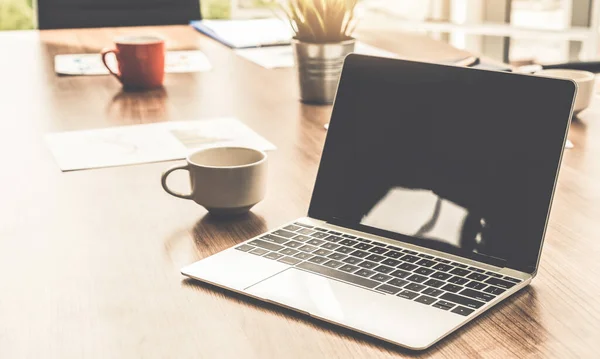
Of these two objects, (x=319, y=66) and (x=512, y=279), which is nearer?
(x=512, y=279)

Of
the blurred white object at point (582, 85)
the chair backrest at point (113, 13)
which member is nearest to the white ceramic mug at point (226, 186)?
the blurred white object at point (582, 85)

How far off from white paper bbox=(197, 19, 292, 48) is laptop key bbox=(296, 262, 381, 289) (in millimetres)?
1281

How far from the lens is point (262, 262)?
77 centimetres

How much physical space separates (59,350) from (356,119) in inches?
16.3

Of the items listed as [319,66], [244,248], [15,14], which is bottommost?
[15,14]

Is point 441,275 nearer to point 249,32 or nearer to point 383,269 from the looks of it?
point 383,269

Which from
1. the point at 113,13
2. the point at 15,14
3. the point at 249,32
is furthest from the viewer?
the point at 15,14

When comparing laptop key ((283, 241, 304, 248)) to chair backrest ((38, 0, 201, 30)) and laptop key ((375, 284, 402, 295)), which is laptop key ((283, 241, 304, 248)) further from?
chair backrest ((38, 0, 201, 30))

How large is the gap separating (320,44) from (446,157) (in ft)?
2.14

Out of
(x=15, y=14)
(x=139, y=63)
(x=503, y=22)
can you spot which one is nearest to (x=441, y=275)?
(x=139, y=63)

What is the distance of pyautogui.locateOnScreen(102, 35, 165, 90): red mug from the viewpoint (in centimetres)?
153

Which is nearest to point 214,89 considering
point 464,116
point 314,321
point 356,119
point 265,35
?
point 265,35

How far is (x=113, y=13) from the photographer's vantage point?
7.99ft

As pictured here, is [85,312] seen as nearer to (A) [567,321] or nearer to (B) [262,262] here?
(B) [262,262]
